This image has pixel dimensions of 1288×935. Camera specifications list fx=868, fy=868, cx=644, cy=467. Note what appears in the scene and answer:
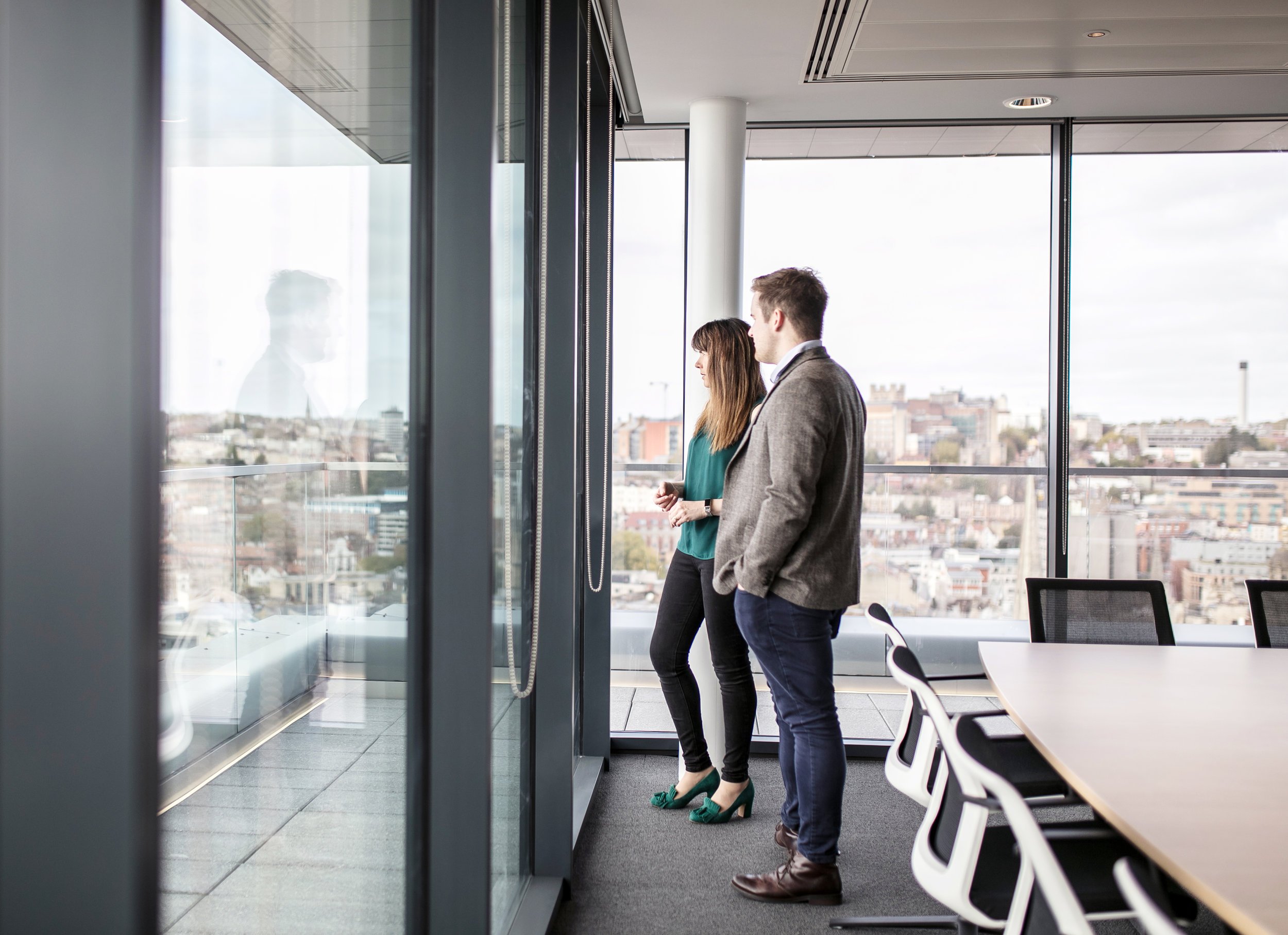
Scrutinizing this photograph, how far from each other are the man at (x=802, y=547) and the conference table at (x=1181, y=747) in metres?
0.52

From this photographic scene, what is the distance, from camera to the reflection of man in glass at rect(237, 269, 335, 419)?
1.11m

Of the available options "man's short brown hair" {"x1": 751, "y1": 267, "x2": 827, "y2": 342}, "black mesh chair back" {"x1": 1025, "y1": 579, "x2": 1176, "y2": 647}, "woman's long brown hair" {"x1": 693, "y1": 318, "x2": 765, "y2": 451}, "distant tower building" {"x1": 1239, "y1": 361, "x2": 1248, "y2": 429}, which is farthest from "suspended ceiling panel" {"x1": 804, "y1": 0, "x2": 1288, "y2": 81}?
"black mesh chair back" {"x1": 1025, "y1": 579, "x2": 1176, "y2": 647}

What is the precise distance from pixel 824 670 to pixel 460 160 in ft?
5.87

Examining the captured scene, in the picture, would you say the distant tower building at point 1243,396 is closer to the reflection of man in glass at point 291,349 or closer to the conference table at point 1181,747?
the conference table at point 1181,747

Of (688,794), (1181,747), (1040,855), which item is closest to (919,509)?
(688,794)

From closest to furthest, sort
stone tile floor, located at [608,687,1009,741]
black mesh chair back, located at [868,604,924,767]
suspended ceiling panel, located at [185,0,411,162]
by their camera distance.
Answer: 1. suspended ceiling panel, located at [185,0,411,162]
2. black mesh chair back, located at [868,604,924,767]
3. stone tile floor, located at [608,687,1009,741]

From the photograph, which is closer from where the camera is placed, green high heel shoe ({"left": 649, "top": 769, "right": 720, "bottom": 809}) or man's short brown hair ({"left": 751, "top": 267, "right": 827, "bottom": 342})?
man's short brown hair ({"left": 751, "top": 267, "right": 827, "bottom": 342})

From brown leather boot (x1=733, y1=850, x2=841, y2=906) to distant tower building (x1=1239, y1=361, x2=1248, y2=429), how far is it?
3195 mm

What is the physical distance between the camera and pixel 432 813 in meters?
1.67

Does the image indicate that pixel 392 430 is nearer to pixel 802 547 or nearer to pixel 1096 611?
pixel 802 547

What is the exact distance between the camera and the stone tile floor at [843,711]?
13.5 feet

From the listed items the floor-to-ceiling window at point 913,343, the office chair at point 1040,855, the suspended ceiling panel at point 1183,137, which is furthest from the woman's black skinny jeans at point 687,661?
the suspended ceiling panel at point 1183,137

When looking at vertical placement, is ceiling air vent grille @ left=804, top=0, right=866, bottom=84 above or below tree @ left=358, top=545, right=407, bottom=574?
above

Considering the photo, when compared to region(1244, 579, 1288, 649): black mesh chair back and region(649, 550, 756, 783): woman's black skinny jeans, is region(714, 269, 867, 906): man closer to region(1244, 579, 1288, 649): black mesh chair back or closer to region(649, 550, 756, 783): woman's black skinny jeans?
region(649, 550, 756, 783): woman's black skinny jeans
